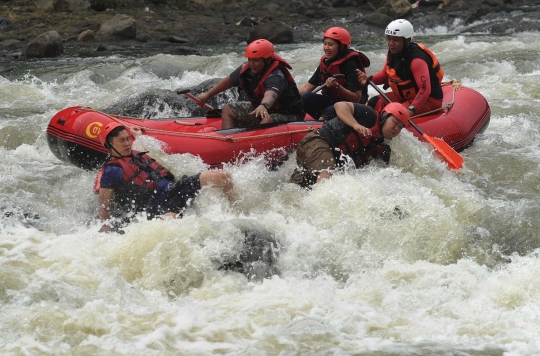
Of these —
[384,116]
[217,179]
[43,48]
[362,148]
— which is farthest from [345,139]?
[43,48]

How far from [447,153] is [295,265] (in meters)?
2.37

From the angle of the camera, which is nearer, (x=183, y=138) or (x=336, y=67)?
(x=183, y=138)

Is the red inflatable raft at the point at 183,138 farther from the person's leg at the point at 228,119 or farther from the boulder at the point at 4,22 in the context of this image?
the boulder at the point at 4,22

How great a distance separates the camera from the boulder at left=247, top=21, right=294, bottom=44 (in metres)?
17.6

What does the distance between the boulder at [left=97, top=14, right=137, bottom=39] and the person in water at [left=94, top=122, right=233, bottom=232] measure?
1325 cm

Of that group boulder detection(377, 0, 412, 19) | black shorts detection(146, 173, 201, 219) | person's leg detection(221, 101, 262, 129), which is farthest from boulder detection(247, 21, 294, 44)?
black shorts detection(146, 173, 201, 219)

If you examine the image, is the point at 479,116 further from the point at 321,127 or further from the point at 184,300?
the point at 184,300

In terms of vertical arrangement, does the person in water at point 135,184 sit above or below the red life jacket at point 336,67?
below

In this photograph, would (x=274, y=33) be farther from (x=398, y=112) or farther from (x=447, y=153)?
(x=398, y=112)

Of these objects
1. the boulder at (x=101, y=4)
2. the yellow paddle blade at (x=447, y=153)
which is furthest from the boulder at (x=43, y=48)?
the yellow paddle blade at (x=447, y=153)

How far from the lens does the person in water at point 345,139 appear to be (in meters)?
6.29

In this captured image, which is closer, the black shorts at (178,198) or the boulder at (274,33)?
the black shorts at (178,198)

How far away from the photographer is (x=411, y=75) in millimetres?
7559

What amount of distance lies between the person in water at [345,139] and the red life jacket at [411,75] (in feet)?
3.94
